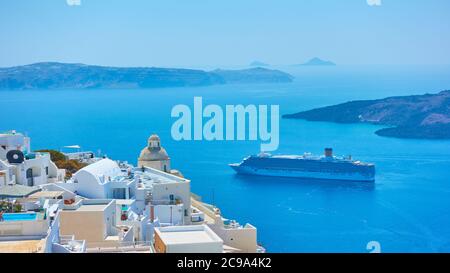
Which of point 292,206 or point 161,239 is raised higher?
point 161,239

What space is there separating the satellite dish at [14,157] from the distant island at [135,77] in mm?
38677

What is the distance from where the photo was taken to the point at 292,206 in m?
22.0

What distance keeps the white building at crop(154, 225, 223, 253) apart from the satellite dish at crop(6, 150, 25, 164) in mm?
3814

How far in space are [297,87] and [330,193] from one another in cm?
3508

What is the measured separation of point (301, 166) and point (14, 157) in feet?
68.0

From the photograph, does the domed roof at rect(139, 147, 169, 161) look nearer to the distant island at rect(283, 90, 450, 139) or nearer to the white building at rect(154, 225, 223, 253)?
the white building at rect(154, 225, 223, 253)

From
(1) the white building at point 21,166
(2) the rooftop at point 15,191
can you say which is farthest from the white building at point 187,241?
(1) the white building at point 21,166

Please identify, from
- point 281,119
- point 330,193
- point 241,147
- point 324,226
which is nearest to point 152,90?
point 281,119

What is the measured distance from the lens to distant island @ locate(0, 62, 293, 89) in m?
48.8

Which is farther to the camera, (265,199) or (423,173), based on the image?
(423,173)

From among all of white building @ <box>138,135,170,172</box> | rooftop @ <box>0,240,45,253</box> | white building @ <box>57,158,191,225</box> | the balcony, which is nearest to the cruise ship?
white building @ <box>138,135,170,172</box>

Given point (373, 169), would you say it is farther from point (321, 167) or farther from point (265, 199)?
point (265, 199)

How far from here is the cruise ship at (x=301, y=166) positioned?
28844 mm

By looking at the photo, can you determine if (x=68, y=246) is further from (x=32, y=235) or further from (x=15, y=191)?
(x=15, y=191)
